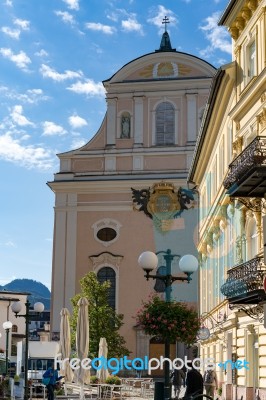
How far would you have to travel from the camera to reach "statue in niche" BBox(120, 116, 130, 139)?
160ft

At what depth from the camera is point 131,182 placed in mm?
47719

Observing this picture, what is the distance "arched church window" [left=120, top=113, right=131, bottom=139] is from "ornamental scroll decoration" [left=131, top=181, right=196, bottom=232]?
11.9 ft

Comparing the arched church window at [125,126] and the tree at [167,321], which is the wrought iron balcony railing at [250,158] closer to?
the tree at [167,321]

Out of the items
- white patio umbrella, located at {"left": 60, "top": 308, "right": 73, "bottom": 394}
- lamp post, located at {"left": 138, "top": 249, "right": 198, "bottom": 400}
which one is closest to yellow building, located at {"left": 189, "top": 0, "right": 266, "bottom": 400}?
lamp post, located at {"left": 138, "top": 249, "right": 198, "bottom": 400}

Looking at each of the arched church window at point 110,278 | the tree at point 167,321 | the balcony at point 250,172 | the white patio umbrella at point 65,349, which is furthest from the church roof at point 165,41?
the tree at point 167,321

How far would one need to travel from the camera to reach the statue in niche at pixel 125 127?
160 ft

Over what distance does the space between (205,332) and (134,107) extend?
2254 centimetres

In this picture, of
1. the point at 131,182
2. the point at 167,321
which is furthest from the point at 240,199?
the point at 131,182

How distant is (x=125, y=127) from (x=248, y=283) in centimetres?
3289

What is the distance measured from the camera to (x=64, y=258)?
47719 millimetres

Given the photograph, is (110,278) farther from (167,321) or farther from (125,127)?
(167,321)

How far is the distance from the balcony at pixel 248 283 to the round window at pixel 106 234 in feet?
97.1

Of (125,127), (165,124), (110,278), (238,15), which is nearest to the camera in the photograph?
(238,15)

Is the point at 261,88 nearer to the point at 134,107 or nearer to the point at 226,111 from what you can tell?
the point at 226,111
